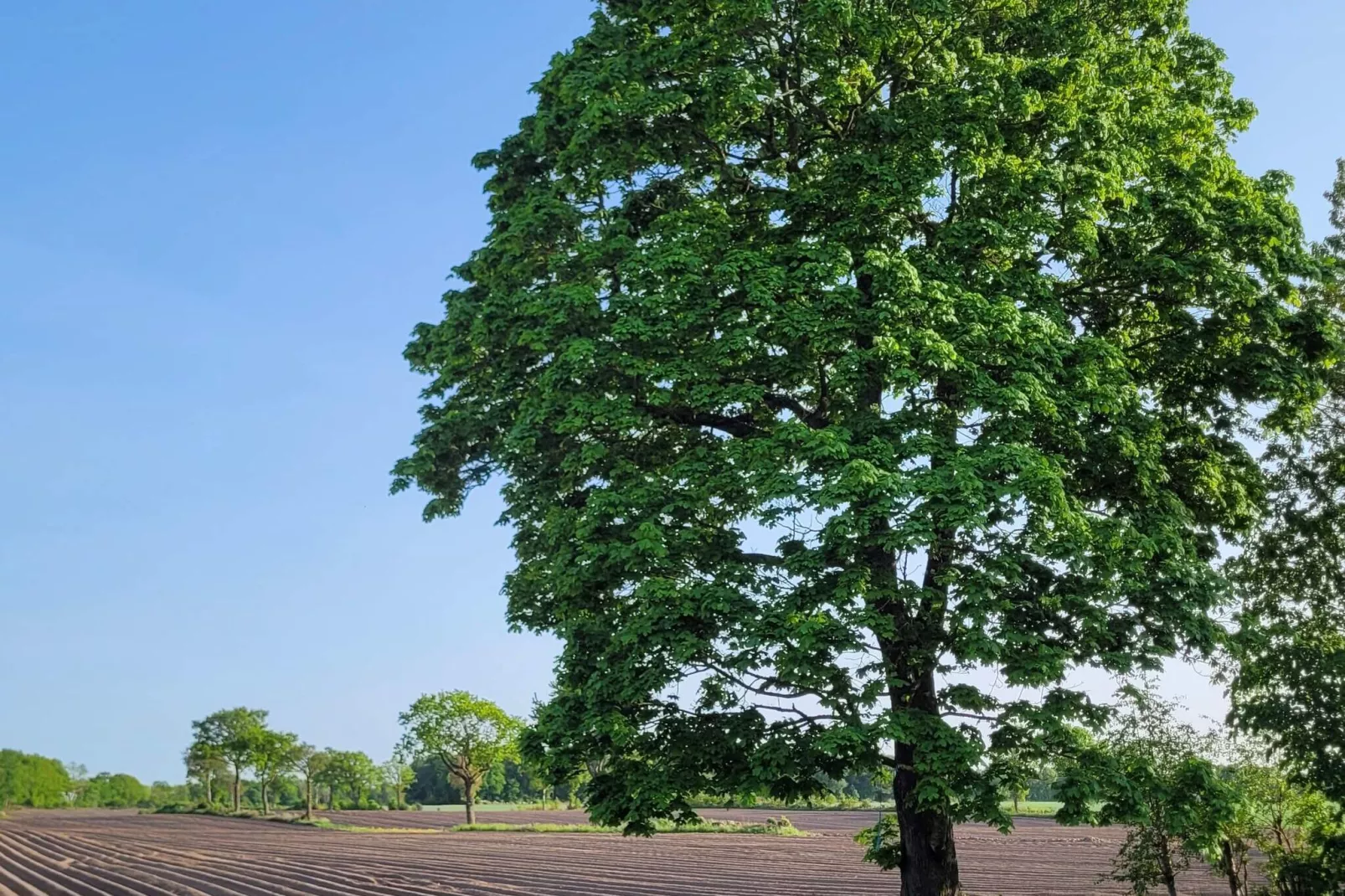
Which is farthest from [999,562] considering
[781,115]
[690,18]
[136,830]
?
[136,830]

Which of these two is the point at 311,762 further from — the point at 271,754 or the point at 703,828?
the point at 703,828

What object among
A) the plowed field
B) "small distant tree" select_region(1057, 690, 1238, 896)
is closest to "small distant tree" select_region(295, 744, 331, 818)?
the plowed field

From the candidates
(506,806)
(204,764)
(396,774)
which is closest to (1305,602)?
(396,774)

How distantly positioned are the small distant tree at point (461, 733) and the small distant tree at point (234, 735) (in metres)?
35.2

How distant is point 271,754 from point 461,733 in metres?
36.2

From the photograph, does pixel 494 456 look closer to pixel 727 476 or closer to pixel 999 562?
pixel 727 476

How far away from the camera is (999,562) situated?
41.5ft

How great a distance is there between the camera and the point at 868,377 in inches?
532

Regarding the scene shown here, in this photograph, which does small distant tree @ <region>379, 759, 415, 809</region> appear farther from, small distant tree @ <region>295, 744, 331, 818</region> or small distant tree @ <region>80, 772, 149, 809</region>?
small distant tree @ <region>80, 772, 149, 809</region>

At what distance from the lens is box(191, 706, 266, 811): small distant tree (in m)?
94.7

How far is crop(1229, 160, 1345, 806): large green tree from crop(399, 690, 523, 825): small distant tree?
53.8m

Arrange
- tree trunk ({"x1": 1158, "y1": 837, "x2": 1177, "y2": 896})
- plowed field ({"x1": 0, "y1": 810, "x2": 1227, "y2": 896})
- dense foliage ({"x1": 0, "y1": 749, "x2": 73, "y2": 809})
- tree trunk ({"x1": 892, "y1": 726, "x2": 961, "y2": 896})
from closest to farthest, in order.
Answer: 1. tree trunk ({"x1": 892, "y1": 726, "x2": 961, "y2": 896})
2. tree trunk ({"x1": 1158, "y1": 837, "x2": 1177, "y2": 896})
3. plowed field ({"x1": 0, "y1": 810, "x2": 1227, "y2": 896})
4. dense foliage ({"x1": 0, "y1": 749, "x2": 73, "y2": 809})

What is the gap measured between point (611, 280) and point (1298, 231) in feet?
35.6

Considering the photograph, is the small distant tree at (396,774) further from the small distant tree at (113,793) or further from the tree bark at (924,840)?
the tree bark at (924,840)
